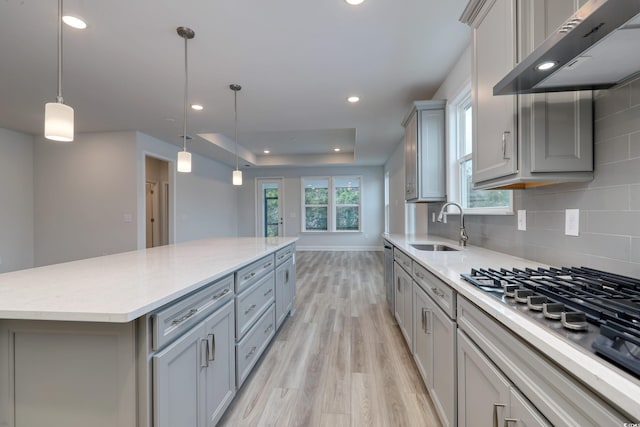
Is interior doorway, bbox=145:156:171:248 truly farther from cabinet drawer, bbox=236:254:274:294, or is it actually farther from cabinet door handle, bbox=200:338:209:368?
cabinet door handle, bbox=200:338:209:368

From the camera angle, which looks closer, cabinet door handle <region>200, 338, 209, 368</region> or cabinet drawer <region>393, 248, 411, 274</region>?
cabinet door handle <region>200, 338, 209, 368</region>

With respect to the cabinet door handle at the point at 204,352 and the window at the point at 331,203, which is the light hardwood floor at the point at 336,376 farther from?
the window at the point at 331,203

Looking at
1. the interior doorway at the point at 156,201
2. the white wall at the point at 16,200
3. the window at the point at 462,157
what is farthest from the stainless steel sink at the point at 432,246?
the white wall at the point at 16,200

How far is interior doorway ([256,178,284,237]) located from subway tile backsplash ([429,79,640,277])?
7464 millimetres

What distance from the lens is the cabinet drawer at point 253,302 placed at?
1.78m

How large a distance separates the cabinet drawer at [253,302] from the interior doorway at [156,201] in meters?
4.56

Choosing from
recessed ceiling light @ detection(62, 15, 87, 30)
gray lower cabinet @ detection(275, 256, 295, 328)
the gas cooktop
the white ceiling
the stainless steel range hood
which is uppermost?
the white ceiling

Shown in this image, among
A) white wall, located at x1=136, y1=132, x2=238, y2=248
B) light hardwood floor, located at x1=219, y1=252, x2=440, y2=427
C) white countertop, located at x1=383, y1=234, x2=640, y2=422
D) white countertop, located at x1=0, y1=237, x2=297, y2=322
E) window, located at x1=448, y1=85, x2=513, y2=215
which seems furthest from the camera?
white wall, located at x1=136, y1=132, x2=238, y2=248

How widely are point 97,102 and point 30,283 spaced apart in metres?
3.22

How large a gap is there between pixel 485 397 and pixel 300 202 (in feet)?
25.2

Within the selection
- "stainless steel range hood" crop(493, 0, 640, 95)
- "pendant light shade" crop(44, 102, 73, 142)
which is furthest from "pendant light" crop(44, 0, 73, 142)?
"stainless steel range hood" crop(493, 0, 640, 95)

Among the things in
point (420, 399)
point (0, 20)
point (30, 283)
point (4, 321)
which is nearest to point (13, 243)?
point (0, 20)

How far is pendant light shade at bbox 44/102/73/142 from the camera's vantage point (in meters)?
1.46

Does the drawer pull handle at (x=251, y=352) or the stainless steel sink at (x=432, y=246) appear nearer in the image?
the drawer pull handle at (x=251, y=352)
